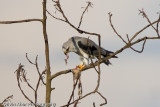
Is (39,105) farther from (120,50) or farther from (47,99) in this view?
(120,50)

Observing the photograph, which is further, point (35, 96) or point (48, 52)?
point (35, 96)

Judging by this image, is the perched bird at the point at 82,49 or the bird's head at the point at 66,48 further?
the bird's head at the point at 66,48

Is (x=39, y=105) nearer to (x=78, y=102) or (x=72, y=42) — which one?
(x=78, y=102)

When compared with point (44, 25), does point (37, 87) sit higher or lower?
lower

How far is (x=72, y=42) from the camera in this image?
15.1 m

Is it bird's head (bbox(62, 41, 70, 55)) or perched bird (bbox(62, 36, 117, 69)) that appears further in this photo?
bird's head (bbox(62, 41, 70, 55))

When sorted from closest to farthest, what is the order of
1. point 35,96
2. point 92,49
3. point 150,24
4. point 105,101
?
point 105,101 < point 150,24 < point 35,96 < point 92,49

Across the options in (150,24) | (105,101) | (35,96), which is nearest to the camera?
(105,101)

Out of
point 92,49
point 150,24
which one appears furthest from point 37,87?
point 92,49

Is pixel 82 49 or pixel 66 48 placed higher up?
pixel 66 48

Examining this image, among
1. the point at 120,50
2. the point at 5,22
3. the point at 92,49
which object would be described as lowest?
the point at 120,50

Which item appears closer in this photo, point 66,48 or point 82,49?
point 82,49

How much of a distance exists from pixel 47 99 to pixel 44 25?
47.4 inches

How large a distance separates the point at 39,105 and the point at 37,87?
739 mm
